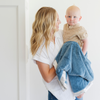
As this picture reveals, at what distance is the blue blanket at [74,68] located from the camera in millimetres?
1021

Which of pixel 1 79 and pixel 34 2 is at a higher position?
pixel 34 2

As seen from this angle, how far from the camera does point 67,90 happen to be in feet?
3.62

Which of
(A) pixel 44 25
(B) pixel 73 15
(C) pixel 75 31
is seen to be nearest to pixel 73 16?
(B) pixel 73 15

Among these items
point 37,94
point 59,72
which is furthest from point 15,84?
point 59,72

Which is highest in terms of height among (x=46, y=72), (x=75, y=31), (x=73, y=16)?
(x=73, y=16)

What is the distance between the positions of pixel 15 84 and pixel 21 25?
22.2 inches

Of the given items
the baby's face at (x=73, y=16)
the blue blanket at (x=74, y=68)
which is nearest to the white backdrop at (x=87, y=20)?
the baby's face at (x=73, y=16)

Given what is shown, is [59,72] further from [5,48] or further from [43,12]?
[5,48]

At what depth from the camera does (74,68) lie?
104 centimetres

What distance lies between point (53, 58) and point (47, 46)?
0.36 ft

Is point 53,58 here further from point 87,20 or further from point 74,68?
point 87,20

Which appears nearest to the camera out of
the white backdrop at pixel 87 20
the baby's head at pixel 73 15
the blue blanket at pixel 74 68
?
the blue blanket at pixel 74 68

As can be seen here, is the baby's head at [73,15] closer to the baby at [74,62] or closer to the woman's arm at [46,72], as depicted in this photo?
the baby at [74,62]

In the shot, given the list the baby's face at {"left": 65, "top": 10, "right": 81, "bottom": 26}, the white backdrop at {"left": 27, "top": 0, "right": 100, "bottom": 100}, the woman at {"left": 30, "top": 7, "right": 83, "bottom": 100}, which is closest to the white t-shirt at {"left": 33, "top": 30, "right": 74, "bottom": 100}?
the woman at {"left": 30, "top": 7, "right": 83, "bottom": 100}
